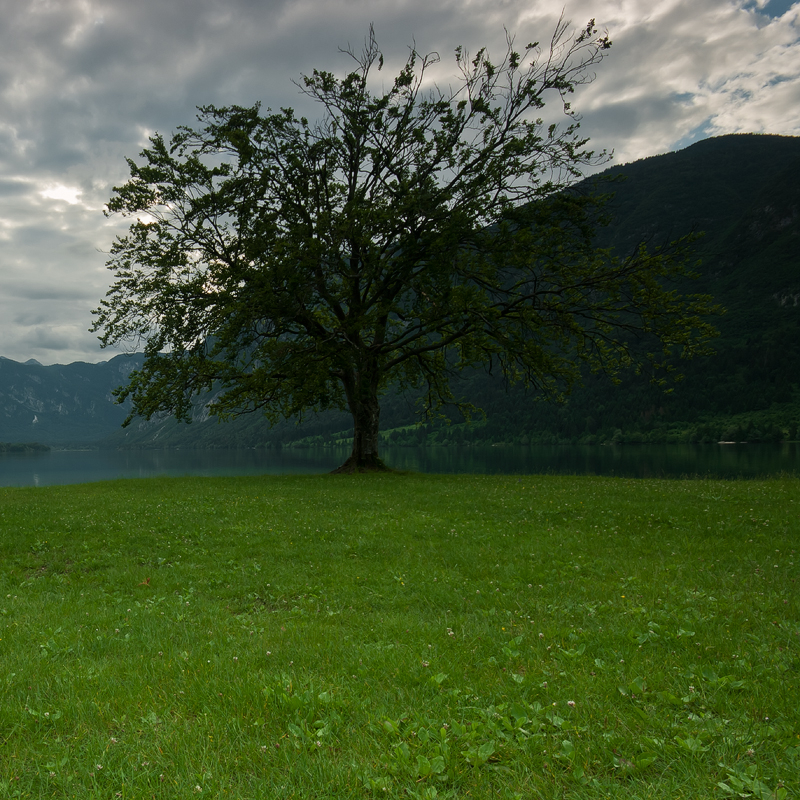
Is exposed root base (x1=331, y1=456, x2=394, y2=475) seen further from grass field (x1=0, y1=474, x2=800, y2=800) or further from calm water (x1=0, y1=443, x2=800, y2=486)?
calm water (x1=0, y1=443, x2=800, y2=486)

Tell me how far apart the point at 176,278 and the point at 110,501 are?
15.5m

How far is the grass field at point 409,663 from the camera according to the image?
412 centimetres

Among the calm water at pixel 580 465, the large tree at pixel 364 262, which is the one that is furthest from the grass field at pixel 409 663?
the calm water at pixel 580 465

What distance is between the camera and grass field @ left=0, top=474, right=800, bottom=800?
13.5ft

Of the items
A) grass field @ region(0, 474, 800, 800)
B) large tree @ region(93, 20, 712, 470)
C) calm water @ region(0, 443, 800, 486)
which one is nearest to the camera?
grass field @ region(0, 474, 800, 800)

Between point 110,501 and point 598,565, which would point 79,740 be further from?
point 110,501

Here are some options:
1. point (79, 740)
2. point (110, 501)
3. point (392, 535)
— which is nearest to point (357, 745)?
point (79, 740)

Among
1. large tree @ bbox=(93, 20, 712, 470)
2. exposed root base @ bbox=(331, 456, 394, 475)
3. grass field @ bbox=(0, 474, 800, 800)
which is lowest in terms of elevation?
exposed root base @ bbox=(331, 456, 394, 475)

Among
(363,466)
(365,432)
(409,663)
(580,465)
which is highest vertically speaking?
(365,432)

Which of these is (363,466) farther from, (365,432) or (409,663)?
(409,663)

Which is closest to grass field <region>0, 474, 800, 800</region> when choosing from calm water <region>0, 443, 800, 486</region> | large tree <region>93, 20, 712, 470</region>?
large tree <region>93, 20, 712, 470</region>

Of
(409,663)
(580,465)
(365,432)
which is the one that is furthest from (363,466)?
(580,465)

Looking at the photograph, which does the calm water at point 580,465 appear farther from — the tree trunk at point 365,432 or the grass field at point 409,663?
the grass field at point 409,663

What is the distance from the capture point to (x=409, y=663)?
6.12 meters
